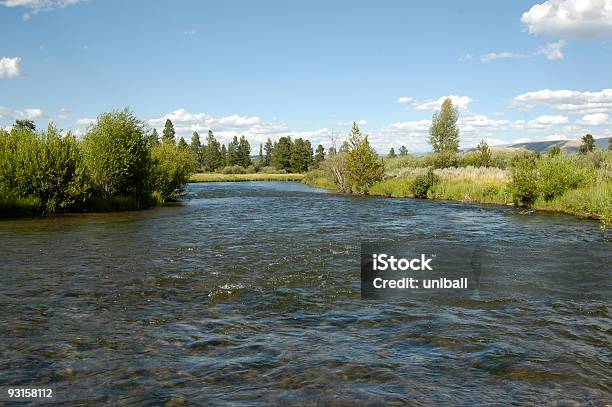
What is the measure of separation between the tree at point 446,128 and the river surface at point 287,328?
251ft

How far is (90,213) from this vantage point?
28484 mm

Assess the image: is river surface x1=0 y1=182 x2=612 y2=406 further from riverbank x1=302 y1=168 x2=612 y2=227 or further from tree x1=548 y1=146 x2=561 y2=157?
tree x1=548 y1=146 x2=561 y2=157

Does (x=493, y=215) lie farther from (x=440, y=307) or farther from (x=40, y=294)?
(x=40, y=294)

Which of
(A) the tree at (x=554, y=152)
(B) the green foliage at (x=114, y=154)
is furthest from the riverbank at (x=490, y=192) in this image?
(B) the green foliage at (x=114, y=154)

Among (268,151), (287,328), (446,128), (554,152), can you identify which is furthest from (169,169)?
(268,151)

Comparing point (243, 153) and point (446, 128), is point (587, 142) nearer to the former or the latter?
point (446, 128)

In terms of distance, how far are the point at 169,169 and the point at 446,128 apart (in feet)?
213

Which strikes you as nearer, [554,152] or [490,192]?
[490,192]

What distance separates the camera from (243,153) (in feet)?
459

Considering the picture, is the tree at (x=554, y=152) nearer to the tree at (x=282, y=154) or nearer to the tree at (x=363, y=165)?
the tree at (x=363, y=165)

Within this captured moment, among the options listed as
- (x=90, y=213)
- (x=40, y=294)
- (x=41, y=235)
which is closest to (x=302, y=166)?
(x=90, y=213)

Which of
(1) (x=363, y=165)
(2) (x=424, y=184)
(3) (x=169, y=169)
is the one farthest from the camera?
(1) (x=363, y=165)

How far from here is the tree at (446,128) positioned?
90.4m

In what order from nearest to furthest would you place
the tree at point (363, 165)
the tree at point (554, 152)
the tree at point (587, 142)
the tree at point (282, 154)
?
the tree at point (554, 152) → the tree at point (363, 165) → the tree at point (587, 142) → the tree at point (282, 154)
